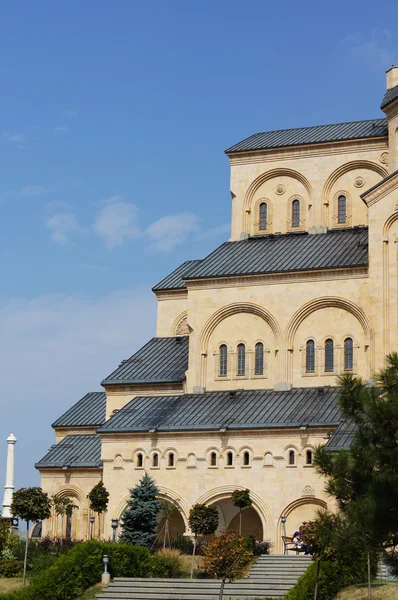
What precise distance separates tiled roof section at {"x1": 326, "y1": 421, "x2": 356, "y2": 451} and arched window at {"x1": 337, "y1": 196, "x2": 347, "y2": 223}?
523 inches

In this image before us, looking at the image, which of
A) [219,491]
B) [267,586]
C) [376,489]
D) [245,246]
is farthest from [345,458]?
[245,246]

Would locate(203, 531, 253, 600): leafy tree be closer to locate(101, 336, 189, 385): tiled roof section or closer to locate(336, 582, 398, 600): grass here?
locate(336, 582, 398, 600): grass

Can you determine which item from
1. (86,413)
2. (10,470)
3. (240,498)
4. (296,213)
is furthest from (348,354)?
(10,470)

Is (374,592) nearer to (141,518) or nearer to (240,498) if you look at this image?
(240,498)

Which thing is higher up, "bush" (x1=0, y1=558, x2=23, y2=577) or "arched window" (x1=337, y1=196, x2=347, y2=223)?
"arched window" (x1=337, y1=196, x2=347, y2=223)

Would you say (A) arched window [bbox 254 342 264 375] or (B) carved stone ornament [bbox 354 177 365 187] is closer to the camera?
(A) arched window [bbox 254 342 264 375]

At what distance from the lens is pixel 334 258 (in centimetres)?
4700

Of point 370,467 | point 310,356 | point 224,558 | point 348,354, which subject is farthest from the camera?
point 310,356

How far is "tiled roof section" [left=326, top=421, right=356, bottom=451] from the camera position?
38.9 m

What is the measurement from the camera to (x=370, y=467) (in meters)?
25.3

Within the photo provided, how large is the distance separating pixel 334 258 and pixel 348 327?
3.07m

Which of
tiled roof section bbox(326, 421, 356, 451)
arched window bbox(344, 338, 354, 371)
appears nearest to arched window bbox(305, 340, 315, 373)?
arched window bbox(344, 338, 354, 371)

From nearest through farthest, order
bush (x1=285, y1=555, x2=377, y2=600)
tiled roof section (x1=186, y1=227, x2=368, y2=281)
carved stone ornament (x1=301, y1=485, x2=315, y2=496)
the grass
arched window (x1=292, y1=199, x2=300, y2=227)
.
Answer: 1. the grass
2. bush (x1=285, y1=555, x2=377, y2=600)
3. carved stone ornament (x1=301, y1=485, x2=315, y2=496)
4. tiled roof section (x1=186, y1=227, x2=368, y2=281)
5. arched window (x1=292, y1=199, x2=300, y2=227)

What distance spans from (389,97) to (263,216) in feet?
26.3
